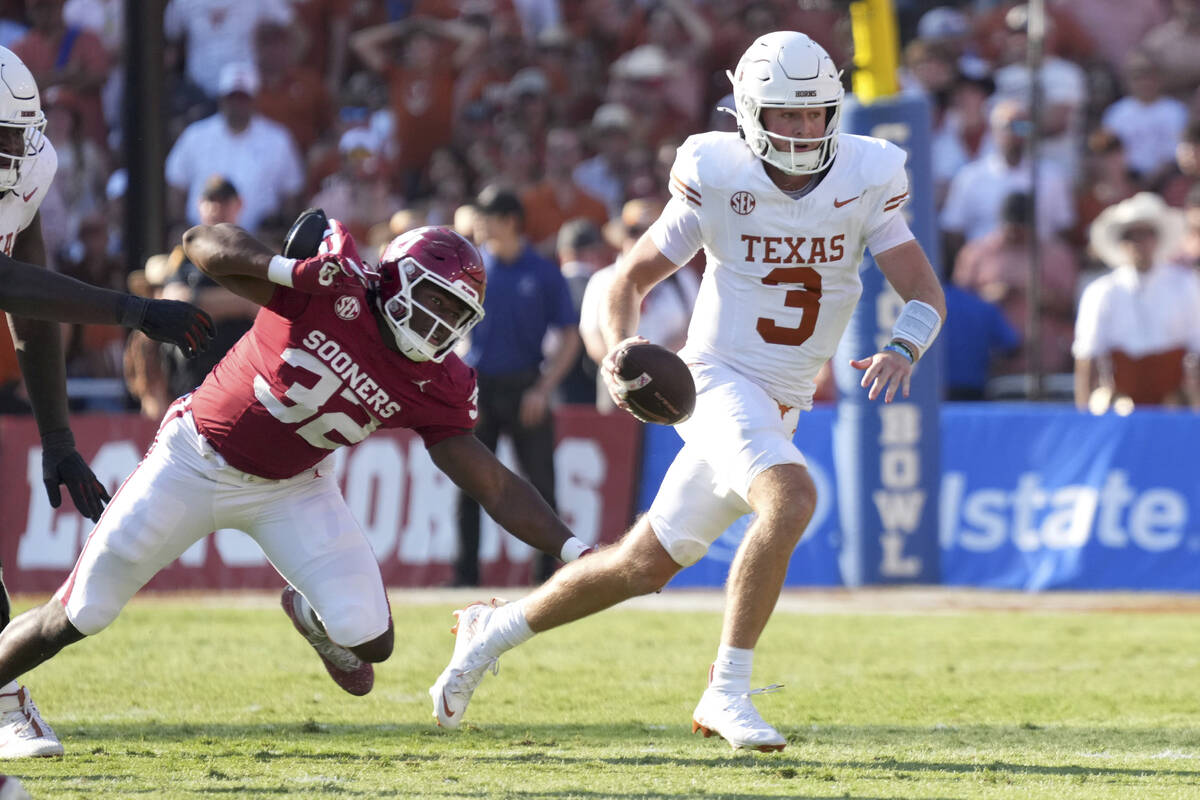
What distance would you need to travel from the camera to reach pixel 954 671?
281 inches

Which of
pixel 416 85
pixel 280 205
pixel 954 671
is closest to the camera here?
pixel 954 671

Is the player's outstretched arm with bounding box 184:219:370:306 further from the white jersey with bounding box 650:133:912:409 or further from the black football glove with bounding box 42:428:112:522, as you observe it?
the white jersey with bounding box 650:133:912:409

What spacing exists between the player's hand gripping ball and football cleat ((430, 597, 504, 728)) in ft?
2.81

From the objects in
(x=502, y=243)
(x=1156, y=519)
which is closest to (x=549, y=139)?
(x=502, y=243)

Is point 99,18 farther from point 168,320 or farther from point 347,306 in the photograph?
point 168,320

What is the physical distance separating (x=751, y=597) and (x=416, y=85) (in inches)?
352

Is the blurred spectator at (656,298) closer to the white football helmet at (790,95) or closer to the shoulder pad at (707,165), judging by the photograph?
the shoulder pad at (707,165)

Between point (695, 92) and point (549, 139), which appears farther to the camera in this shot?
point (695, 92)

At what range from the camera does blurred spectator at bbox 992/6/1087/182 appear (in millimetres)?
12820

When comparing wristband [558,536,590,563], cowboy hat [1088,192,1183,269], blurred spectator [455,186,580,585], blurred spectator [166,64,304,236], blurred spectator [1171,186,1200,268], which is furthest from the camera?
blurred spectator [166,64,304,236]

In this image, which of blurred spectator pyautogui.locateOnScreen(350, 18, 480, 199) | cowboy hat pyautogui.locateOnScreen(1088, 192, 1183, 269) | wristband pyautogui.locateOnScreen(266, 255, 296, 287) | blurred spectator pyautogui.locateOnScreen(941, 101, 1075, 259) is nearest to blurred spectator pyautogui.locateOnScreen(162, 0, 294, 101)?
blurred spectator pyautogui.locateOnScreen(350, 18, 480, 199)

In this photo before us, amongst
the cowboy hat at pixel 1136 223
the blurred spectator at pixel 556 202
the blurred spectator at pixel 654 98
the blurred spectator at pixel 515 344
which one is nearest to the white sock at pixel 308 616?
the blurred spectator at pixel 515 344

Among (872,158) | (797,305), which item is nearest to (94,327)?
(797,305)

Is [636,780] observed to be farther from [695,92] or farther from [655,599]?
[695,92]
